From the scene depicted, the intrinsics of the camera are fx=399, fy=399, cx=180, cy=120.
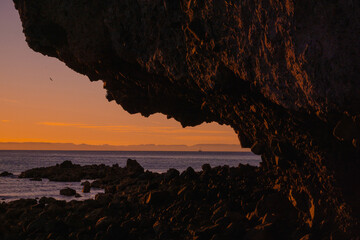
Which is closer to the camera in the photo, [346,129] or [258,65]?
[346,129]

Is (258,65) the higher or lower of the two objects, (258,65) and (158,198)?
the higher

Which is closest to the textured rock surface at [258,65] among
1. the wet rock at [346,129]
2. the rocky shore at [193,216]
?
the wet rock at [346,129]

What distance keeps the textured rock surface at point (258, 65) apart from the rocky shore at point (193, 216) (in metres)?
0.47

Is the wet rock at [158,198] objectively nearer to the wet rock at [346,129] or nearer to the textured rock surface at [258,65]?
the textured rock surface at [258,65]

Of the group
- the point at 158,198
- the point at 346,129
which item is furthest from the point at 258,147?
the point at 346,129

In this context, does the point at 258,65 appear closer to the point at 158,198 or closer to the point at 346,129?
the point at 346,129

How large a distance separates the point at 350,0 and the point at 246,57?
2335 mm

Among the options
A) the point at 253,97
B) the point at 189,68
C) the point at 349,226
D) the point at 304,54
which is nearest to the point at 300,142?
the point at 253,97

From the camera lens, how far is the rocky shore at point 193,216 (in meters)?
9.57

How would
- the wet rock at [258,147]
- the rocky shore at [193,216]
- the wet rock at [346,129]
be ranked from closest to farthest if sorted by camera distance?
1. the wet rock at [346,129]
2. the rocky shore at [193,216]
3. the wet rock at [258,147]

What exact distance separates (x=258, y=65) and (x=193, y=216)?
5.26m

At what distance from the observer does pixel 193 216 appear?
37.8 feet

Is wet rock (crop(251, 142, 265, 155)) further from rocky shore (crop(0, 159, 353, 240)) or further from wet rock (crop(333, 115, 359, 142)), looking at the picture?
wet rock (crop(333, 115, 359, 142))

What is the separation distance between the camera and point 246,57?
332 inches
